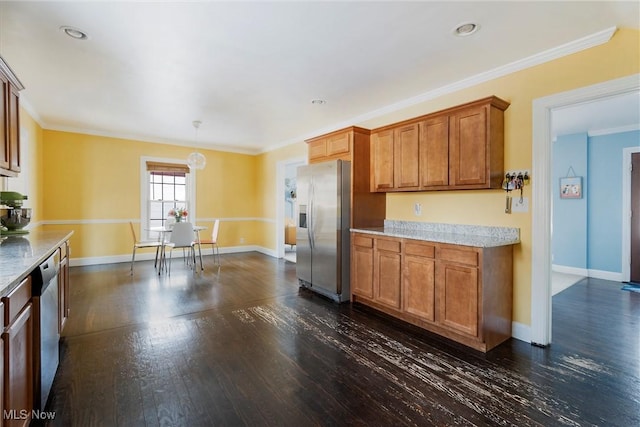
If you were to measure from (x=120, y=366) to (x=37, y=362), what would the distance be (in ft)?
2.36

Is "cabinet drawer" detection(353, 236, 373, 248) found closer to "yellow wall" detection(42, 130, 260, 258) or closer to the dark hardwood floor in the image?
the dark hardwood floor

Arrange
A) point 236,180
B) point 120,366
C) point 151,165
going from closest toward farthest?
1. point 120,366
2. point 151,165
3. point 236,180

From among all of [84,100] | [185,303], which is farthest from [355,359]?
[84,100]

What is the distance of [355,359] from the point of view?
96.6 inches

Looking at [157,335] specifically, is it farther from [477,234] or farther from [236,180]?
[236,180]

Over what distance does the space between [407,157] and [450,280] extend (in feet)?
4.72

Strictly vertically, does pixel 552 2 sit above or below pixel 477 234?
above

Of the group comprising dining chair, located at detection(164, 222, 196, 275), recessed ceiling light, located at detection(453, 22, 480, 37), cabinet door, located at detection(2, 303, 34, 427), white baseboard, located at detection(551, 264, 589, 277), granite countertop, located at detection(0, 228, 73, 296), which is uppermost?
recessed ceiling light, located at detection(453, 22, 480, 37)

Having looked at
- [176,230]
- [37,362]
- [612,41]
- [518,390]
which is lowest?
[518,390]

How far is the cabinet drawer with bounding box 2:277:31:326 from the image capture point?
1281mm

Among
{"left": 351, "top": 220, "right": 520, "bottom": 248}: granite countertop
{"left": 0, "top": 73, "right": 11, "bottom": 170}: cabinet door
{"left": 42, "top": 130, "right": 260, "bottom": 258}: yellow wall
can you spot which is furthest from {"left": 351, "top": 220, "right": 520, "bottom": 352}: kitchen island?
{"left": 42, "top": 130, "right": 260, "bottom": 258}: yellow wall

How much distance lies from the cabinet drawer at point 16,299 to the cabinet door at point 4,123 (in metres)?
1.42

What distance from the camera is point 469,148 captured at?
115 inches

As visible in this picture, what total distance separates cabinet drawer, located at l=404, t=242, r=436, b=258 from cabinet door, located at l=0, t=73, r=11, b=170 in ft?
11.4
